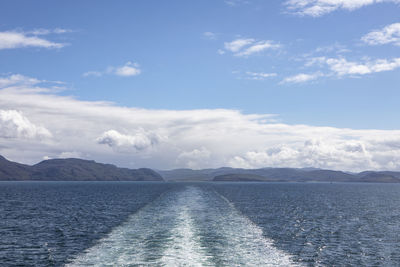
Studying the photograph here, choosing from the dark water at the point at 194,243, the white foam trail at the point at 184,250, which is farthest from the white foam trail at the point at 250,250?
the white foam trail at the point at 184,250

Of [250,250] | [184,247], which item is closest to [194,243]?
[184,247]

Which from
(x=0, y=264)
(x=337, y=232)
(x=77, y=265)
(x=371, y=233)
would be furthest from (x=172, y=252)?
(x=371, y=233)

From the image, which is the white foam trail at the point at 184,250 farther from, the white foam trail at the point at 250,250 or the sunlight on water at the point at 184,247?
the white foam trail at the point at 250,250

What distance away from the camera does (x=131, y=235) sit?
144 feet

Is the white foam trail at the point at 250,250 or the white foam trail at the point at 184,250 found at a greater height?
the white foam trail at the point at 184,250

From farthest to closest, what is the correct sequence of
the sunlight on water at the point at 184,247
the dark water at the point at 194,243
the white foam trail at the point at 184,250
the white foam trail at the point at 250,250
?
the dark water at the point at 194,243 → the white foam trail at the point at 250,250 → the sunlight on water at the point at 184,247 → the white foam trail at the point at 184,250

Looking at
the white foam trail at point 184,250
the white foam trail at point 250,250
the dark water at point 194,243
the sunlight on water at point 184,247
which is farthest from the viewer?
the dark water at point 194,243

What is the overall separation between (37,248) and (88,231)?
37.5 ft

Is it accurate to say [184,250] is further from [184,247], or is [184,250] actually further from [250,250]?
[250,250]

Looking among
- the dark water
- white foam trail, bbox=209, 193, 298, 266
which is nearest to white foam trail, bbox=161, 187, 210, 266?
the dark water

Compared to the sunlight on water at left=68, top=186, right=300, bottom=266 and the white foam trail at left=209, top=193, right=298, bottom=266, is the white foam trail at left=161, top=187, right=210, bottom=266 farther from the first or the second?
the white foam trail at left=209, top=193, right=298, bottom=266

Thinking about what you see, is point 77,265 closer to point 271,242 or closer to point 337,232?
point 271,242

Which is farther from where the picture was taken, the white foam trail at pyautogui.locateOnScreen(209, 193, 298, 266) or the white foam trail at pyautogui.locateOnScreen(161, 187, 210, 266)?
the white foam trail at pyautogui.locateOnScreen(209, 193, 298, 266)

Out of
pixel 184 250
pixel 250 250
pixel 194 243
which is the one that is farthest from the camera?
pixel 194 243
